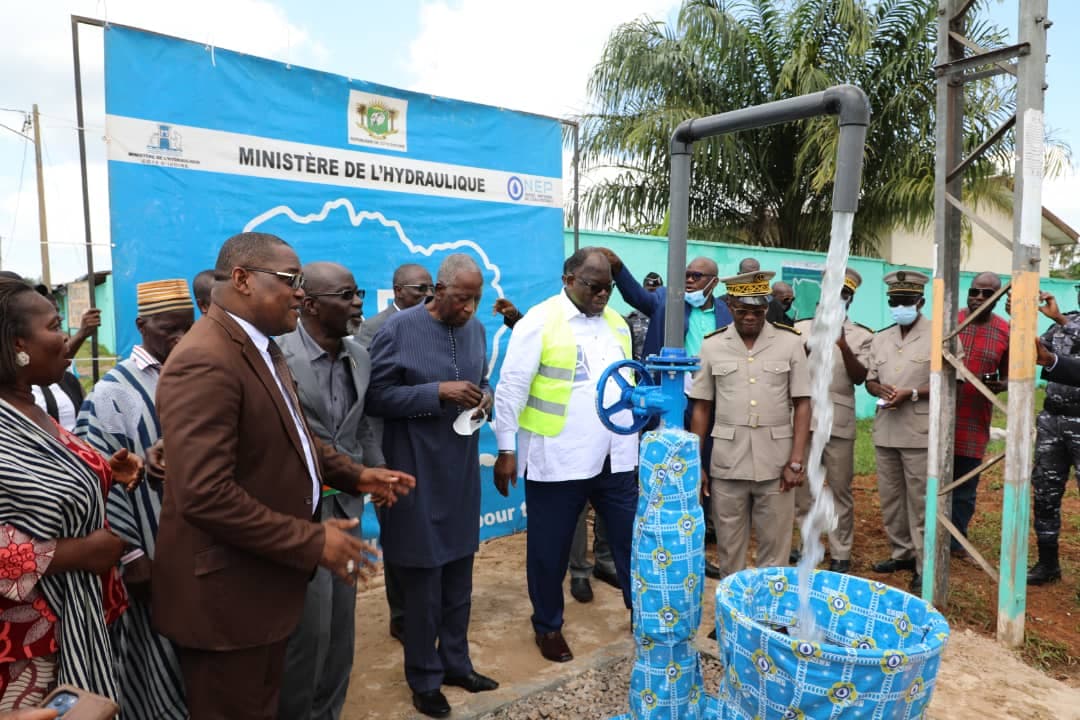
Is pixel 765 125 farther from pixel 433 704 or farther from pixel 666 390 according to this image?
pixel 433 704

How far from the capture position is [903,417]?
474 centimetres

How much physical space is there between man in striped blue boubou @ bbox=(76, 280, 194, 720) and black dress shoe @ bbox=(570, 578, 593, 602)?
97.5 inches

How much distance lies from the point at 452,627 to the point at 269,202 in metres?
2.68

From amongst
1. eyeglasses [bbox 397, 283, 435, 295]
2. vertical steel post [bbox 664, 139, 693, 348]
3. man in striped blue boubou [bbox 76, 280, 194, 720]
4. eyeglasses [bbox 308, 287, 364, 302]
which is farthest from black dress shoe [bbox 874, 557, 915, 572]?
man in striped blue boubou [bbox 76, 280, 194, 720]

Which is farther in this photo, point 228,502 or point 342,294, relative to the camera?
point 342,294

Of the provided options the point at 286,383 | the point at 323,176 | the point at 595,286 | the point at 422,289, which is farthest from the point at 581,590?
the point at 323,176

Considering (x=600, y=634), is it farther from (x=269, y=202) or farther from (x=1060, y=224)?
(x=1060, y=224)

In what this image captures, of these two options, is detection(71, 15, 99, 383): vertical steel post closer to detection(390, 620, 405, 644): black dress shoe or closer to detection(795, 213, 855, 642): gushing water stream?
detection(390, 620, 405, 644): black dress shoe

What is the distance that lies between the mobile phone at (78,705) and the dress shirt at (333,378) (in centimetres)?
140

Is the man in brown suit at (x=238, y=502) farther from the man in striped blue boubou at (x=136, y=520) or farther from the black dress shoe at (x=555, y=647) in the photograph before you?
the black dress shoe at (x=555, y=647)

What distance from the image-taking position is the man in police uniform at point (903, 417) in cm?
468

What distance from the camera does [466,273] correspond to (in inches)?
121

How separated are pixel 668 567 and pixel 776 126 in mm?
11899

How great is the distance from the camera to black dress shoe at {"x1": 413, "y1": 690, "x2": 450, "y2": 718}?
10.1 ft
